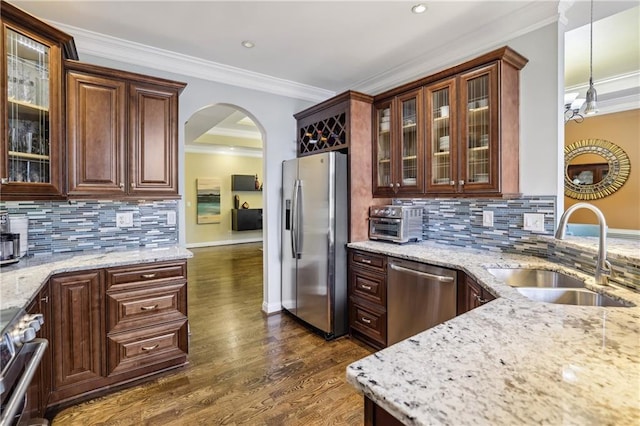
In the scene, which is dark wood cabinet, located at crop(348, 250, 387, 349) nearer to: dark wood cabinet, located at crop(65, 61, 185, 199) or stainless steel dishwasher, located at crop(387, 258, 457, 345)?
stainless steel dishwasher, located at crop(387, 258, 457, 345)

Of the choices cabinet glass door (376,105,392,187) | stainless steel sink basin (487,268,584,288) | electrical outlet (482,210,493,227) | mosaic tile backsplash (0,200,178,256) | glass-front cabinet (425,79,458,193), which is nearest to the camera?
stainless steel sink basin (487,268,584,288)

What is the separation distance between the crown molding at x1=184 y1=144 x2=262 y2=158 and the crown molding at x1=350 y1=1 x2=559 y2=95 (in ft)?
18.3

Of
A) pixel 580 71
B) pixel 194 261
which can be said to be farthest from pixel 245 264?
pixel 580 71

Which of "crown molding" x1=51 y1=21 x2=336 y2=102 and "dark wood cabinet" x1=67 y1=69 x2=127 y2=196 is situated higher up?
"crown molding" x1=51 y1=21 x2=336 y2=102

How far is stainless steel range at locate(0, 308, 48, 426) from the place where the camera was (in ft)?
3.51

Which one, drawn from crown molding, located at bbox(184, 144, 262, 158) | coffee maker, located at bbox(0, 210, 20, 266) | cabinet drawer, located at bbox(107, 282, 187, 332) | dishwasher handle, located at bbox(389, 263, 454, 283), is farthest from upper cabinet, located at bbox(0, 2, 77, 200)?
crown molding, located at bbox(184, 144, 262, 158)

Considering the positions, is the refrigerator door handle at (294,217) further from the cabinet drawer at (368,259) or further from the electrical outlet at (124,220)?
the electrical outlet at (124,220)

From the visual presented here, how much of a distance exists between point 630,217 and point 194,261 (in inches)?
287

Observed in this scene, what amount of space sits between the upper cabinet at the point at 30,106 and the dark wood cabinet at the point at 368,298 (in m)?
2.42

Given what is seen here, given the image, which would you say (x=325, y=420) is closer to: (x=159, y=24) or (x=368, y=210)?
(x=368, y=210)

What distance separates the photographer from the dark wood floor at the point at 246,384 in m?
1.98

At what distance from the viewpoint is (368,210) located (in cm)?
325

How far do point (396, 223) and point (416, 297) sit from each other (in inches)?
28.8

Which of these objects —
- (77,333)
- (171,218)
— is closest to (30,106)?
(171,218)
